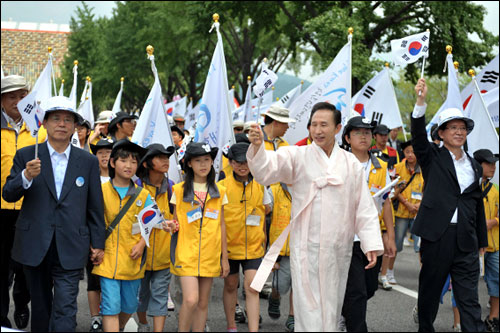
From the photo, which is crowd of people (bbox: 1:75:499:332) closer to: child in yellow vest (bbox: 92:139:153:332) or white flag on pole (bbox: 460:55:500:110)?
child in yellow vest (bbox: 92:139:153:332)

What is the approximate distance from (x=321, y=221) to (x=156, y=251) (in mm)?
2114

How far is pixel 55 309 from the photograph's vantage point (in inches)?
201

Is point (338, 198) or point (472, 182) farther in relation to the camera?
point (472, 182)

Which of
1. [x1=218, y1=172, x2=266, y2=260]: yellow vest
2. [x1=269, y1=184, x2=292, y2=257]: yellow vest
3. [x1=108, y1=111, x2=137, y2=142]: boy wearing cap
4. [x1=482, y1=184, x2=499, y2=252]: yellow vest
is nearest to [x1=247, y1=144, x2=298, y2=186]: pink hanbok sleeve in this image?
[x1=218, y1=172, x2=266, y2=260]: yellow vest

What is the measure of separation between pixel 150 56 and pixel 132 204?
7.25ft

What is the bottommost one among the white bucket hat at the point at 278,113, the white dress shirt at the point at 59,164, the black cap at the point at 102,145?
the white dress shirt at the point at 59,164

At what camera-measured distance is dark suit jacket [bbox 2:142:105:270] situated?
5148 millimetres

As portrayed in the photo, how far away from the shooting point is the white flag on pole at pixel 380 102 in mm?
11375

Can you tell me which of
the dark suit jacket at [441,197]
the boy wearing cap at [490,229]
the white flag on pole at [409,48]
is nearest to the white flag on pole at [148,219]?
the dark suit jacket at [441,197]

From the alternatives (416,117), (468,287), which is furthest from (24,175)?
(468,287)

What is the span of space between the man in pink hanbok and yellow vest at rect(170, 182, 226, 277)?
1.14 m

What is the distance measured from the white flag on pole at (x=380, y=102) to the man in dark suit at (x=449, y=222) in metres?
5.26

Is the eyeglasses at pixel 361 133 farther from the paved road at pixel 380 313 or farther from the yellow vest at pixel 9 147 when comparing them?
the yellow vest at pixel 9 147

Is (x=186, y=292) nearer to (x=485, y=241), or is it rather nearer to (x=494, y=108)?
(x=485, y=241)
